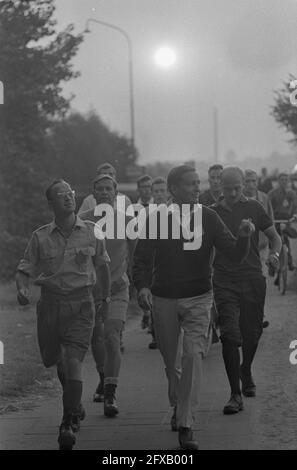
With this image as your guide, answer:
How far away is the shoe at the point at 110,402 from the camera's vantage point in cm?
920

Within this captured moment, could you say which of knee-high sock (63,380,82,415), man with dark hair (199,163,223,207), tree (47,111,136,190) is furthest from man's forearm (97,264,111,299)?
tree (47,111,136,190)

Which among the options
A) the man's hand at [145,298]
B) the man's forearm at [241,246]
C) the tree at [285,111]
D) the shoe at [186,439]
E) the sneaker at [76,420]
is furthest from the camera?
the tree at [285,111]

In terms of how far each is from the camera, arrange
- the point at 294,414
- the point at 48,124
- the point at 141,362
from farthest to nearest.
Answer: the point at 48,124
the point at 141,362
the point at 294,414

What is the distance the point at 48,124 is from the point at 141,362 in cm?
1650

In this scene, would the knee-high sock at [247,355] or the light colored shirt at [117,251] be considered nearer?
the light colored shirt at [117,251]

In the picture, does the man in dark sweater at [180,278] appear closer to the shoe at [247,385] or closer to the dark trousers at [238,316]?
the dark trousers at [238,316]

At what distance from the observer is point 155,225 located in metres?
8.41

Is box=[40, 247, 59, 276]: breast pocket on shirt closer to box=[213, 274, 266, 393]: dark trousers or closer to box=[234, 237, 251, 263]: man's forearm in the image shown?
box=[234, 237, 251, 263]: man's forearm

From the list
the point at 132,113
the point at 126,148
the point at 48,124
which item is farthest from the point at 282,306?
the point at 126,148

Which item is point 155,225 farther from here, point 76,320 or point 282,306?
point 282,306

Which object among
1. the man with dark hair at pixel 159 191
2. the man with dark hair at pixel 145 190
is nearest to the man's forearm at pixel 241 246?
the man with dark hair at pixel 159 191

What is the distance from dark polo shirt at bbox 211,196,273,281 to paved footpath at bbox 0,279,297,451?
946 mm

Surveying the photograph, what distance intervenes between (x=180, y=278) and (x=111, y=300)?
1.49 metres

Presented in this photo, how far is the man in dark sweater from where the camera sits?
326 inches
